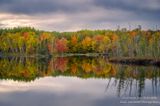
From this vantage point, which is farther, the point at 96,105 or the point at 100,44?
the point at 100,44

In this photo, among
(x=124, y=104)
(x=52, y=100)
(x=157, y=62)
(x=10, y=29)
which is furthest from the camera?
(x=10, y=29)

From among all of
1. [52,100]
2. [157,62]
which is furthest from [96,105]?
[157,62]

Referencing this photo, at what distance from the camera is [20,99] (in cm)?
2305

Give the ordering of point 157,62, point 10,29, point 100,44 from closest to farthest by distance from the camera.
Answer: point 157,62 → point 100,44 → point 10,29

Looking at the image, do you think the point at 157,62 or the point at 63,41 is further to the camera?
the point at 63,41

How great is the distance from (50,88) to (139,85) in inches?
247

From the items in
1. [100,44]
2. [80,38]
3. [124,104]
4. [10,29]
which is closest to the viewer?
[124,104]

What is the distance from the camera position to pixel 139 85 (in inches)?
1109

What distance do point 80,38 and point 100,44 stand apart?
430 inches

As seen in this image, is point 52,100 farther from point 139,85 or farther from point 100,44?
point 100,44

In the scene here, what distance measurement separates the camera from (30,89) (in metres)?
28.8

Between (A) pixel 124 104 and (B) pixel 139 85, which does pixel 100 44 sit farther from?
(A) pixel 124 104

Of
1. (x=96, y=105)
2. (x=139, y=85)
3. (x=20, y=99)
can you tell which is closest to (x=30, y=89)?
(x=20, y=99)

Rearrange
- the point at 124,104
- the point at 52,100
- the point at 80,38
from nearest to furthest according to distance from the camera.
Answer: the point at 124,104 → the point at 52,100 → the point at 80,38
